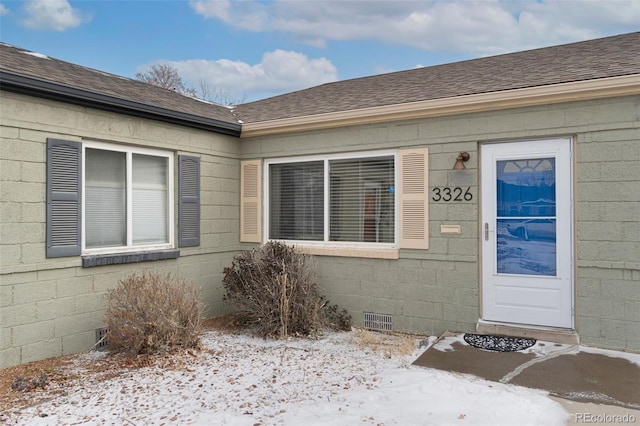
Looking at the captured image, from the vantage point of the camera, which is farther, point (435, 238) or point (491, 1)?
point (491, 1)

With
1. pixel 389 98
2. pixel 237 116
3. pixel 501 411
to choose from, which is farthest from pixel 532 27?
pixel 501 411

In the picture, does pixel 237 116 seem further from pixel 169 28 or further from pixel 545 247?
pixel 169 28

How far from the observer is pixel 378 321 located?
568 centimetres

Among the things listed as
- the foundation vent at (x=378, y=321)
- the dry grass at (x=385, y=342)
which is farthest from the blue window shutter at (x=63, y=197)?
Answer: the foundation vent at (x=378, y=321)

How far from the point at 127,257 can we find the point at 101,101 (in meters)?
1.79

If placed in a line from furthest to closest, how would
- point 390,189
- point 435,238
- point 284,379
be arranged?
point 390,189
point 435,238
point 284,379

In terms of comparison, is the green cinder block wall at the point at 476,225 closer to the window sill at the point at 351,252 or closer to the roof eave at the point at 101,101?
the window sill at the point at 351,252

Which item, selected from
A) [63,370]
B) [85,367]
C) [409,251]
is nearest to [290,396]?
[85,367]

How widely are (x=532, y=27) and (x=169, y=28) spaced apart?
478 inches

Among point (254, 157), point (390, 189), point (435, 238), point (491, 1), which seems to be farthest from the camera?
point (491, 1)

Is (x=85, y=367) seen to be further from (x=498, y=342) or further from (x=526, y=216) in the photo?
(x=526, y=216)

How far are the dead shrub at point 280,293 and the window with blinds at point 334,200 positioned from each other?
2.22 ft

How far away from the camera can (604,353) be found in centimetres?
430

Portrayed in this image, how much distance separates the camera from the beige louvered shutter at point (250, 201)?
6676mm
